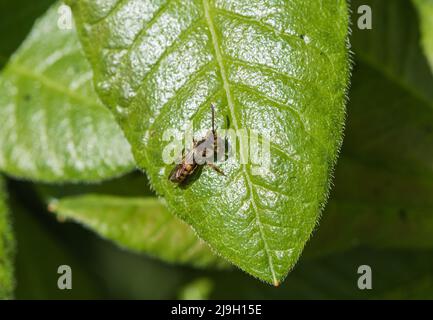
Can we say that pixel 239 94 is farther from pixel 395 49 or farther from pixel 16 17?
pixel 16 17

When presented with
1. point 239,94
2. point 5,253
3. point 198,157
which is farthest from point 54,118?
point 239,94

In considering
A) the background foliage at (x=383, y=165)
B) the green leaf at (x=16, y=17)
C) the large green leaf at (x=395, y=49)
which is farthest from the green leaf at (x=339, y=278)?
the green leaf at (x=16, y=17)

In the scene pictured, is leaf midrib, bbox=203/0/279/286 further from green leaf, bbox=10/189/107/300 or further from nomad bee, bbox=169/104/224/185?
green leaf, bbox=10/189/107/300

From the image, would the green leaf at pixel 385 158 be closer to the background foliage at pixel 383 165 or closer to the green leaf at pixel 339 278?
the background foliage at pixel 383 165

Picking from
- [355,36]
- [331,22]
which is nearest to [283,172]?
[331,22]
